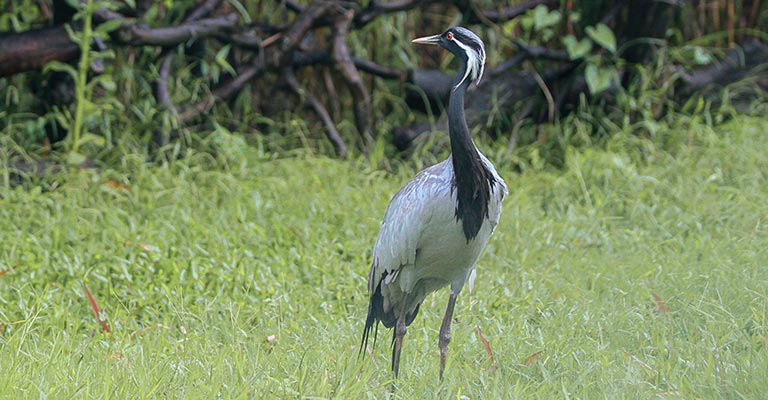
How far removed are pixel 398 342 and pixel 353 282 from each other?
1.07m

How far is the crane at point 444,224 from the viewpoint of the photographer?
356 centimetres

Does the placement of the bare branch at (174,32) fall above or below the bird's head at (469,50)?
below

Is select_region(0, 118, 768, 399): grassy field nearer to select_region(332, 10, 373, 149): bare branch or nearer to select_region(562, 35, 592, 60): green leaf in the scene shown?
select_region(332, 10, 373, 149): bare branch

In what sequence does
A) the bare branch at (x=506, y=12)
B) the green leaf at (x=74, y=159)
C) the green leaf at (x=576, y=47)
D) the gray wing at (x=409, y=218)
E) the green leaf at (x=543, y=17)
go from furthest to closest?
1. the bare branch at (x=506, y=12)
2. the green leaf at (x=543, y=17)
3. the green leaf at (x=576, y=47)
4. the green leaf at (x=74, y=159)
5. the gray wing at (x=409, y=218)

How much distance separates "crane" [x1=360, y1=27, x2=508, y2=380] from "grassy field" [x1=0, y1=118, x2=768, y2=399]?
0.83ft

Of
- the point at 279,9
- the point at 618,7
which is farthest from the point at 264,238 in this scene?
the point at 618,7

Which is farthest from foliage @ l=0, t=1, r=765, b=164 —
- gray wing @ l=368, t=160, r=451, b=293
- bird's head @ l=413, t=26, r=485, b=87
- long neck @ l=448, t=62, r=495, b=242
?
long neck @ l=448, t=62, r=495, b=242

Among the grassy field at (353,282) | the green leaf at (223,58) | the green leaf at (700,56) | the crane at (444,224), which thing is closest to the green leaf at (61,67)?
the grassy field at (353,282)

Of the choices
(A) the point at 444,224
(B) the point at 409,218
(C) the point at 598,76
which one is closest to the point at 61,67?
(B) the point at 409,218

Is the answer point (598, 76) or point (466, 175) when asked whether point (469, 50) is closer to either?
point (466, 175)

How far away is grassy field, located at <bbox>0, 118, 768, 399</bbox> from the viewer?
3.48 metres

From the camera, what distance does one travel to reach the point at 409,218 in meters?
3.70

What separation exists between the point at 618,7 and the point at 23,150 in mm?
4263

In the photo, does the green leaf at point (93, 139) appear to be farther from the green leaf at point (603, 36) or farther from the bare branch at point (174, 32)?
the green leaf at point (603, 36)
